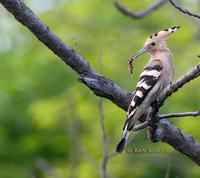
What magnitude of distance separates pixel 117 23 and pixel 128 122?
9192mm

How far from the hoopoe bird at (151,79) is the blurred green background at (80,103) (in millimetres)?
5205

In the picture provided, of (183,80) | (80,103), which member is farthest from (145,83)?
(80,103)

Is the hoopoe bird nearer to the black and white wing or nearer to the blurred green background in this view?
the black and white wing

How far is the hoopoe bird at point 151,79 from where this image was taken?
4902 millimetres

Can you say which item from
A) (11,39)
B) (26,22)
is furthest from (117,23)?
(26,22)

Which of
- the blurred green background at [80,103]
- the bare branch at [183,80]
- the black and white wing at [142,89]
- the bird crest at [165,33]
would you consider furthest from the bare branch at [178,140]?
the blurred green background at [80,103]

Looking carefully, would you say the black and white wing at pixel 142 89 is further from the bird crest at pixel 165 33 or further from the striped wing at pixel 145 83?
the bird crest at pixel 165 33

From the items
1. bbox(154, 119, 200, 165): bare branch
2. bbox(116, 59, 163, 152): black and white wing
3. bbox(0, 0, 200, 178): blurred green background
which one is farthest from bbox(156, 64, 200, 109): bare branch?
bbox(0, 0, 200, 178): blurred green background

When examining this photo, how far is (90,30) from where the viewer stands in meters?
Result: 13.6

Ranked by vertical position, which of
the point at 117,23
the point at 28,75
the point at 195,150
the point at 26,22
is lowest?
the point at 117,23

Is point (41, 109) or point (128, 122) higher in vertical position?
point (128, 122)

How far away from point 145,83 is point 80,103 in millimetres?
6852

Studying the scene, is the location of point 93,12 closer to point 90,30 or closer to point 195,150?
point 90,30

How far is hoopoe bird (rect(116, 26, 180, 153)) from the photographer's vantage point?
16.1 ft
